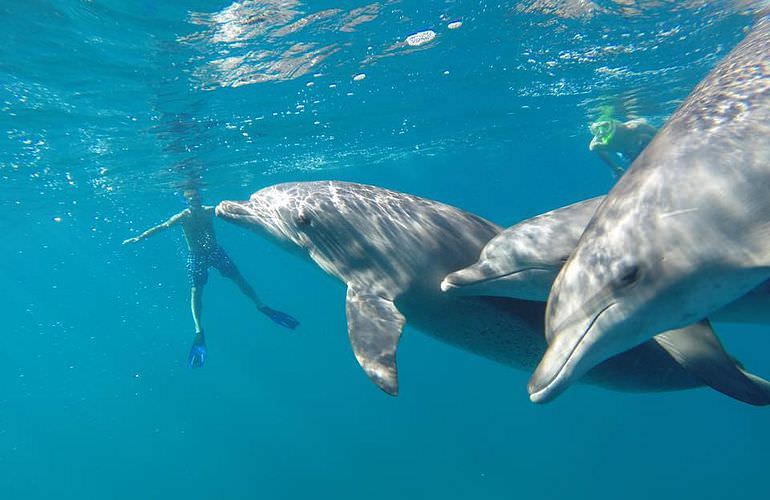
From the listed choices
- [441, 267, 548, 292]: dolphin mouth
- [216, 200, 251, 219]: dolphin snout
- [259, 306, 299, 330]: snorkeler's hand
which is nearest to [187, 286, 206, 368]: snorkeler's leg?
[259, 306, 299, 330]: snorkeler's hand

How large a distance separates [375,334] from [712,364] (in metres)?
2.53

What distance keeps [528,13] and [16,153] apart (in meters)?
18.3

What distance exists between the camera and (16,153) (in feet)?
64.4

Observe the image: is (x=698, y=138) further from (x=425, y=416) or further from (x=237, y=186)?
(x=237, y=186)

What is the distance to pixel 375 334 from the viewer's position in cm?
461

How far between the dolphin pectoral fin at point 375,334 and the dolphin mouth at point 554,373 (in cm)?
117

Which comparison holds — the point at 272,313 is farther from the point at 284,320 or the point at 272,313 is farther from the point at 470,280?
the point at 470,280

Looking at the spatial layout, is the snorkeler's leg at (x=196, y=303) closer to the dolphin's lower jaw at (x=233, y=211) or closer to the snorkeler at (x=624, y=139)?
the dolphin's lower jaw at (x=233, y=211)

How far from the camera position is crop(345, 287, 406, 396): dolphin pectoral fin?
4184 millimetres

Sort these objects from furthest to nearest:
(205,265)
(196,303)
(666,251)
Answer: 1. (205,265)
2. (196,303)
3. (666,251)

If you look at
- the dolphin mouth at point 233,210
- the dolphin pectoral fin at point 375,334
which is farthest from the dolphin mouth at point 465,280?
the dolphin mouth at point 233,210

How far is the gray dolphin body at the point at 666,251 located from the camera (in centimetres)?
282

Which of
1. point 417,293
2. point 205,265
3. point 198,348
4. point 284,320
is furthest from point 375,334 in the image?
point 205,265

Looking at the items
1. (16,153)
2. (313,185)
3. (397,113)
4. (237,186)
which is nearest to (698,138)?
(313,185)
